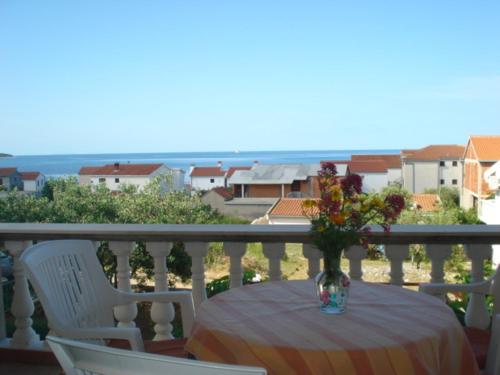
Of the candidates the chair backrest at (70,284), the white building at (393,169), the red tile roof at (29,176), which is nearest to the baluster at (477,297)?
the chair backrest at (70,284)

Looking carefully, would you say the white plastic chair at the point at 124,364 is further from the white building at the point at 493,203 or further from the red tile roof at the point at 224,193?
the red tile roof at the point at 224,193

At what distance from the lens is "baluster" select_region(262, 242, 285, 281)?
2.26 metres

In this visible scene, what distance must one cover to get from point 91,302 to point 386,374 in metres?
1.26

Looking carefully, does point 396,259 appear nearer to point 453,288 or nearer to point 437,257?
point 437,257

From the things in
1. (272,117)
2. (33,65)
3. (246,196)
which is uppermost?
(33,65)

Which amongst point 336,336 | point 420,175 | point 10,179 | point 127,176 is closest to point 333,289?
point 336,336

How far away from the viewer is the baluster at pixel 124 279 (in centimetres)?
234

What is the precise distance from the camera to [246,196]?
2572 centimetres

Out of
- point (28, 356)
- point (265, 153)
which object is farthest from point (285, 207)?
point (265, 153)

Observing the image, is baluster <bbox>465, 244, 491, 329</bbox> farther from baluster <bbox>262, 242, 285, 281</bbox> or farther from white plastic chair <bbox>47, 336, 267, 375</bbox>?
white plastic chair <bbox>47, 336, 267, 375</bbox>

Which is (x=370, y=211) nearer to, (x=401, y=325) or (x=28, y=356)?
(x=401, y=325)

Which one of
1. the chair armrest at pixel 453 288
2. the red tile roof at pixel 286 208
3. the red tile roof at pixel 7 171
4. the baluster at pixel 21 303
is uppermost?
the red tile roof at pixel 7 171

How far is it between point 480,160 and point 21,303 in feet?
69.1

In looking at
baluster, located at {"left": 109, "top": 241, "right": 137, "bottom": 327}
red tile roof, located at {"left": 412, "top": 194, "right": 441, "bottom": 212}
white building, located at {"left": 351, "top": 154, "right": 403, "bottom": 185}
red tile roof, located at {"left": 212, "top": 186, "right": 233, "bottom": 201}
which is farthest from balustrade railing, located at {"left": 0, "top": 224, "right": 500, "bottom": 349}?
white building, located at {"left": 351, "top": 154, "right": 403, "bottom": 185}
